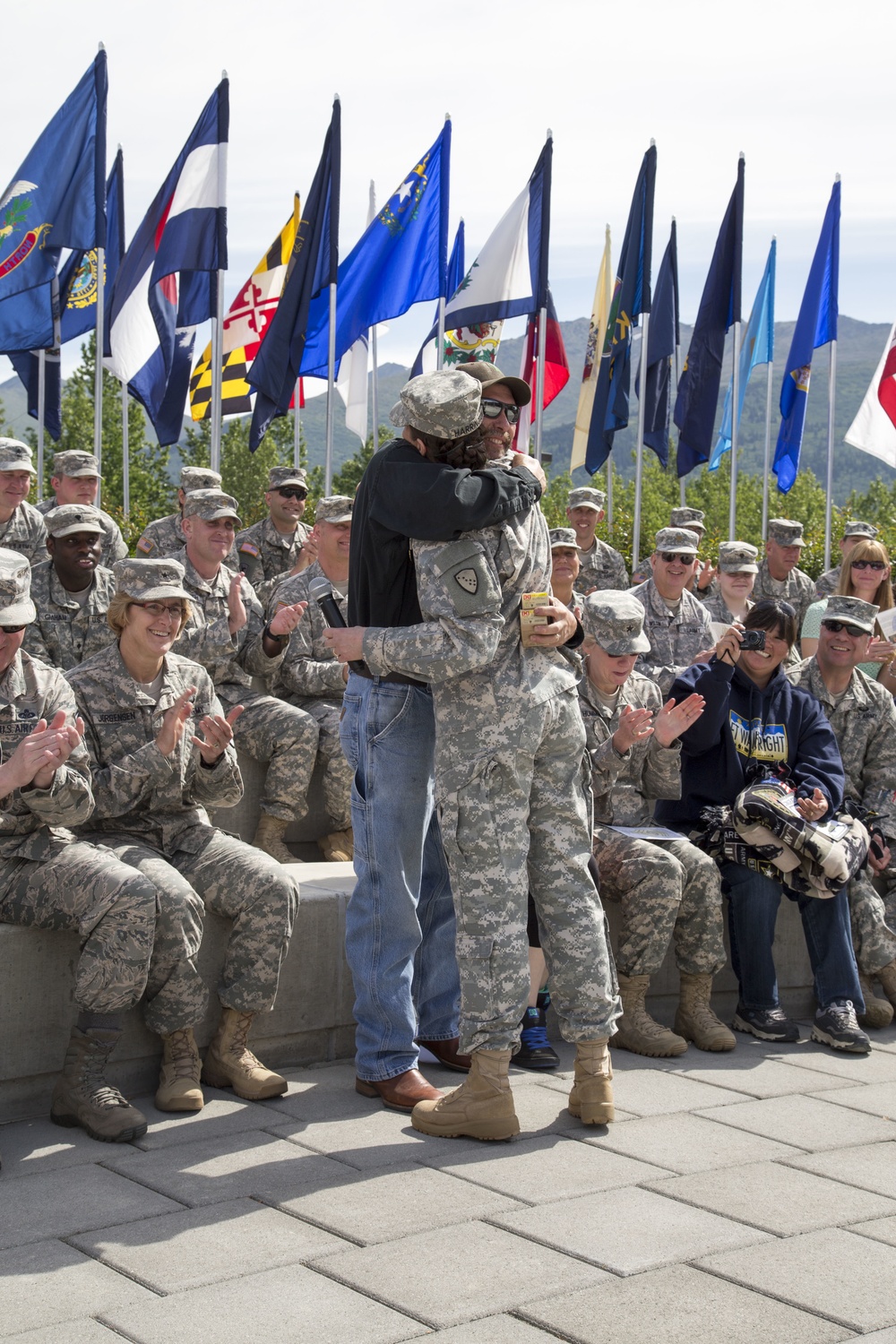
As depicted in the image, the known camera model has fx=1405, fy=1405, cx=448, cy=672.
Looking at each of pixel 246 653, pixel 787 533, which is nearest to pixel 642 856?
pixel 246 653

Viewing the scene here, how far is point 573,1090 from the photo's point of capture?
13.2 ft

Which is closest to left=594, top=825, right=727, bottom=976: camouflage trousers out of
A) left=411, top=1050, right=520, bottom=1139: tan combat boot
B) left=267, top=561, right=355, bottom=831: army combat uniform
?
left=411, top=1050, right=520, bottom=1139: tan combat boot

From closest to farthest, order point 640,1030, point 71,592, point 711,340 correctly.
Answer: point 640,1030
point 71,592
point 711,340

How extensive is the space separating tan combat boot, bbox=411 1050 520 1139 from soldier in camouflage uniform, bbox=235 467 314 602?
5285 mm

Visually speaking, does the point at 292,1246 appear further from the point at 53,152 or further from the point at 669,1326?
the point at 53,152

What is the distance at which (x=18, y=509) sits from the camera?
784cm

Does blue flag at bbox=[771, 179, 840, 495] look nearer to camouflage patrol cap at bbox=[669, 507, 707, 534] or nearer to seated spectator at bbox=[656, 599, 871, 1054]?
camouflage patrol cap at bbox=[669, 507, 707, 534]

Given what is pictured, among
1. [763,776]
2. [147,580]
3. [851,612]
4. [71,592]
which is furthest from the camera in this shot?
[71,592]

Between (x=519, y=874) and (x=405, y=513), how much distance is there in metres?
1.03

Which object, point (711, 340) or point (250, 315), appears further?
point (711, 340)

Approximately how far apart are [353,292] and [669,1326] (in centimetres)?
918

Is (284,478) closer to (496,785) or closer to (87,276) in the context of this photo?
(87,276)

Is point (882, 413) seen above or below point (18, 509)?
above

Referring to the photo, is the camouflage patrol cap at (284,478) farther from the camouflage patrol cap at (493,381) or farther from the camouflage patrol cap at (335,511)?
the camouflage patrol cap at (493,381)
